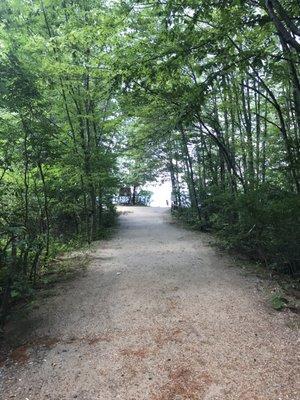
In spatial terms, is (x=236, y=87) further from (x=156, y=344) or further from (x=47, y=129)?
(x=156, y=344)

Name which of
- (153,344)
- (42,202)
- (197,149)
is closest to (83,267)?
(42,202)

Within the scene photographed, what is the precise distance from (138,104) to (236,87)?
2521 millimetres

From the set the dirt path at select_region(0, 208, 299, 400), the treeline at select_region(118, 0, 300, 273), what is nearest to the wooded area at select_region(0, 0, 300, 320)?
the treeline at select_region(118, 0, 300, 273)

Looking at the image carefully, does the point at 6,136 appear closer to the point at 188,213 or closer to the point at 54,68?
the point at 54,68

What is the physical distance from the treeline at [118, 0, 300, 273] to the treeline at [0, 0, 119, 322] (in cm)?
87

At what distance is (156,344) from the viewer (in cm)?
361

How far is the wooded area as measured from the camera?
16.3ft

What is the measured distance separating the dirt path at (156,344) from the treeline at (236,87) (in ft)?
3.85

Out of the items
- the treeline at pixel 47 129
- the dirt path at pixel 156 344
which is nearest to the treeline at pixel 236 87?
the treeline at pixel 47 129

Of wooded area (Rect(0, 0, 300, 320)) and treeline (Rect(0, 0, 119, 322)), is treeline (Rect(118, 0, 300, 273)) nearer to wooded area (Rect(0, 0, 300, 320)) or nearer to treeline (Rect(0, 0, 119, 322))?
wooded area (Rect(0, 0, 300, 320))

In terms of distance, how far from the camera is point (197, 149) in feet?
43.2

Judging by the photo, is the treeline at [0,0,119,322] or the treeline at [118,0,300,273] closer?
the treeline at [118,0,300,273]

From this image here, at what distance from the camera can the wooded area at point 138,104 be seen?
4.96 meters

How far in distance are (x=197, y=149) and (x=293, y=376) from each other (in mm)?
10753
